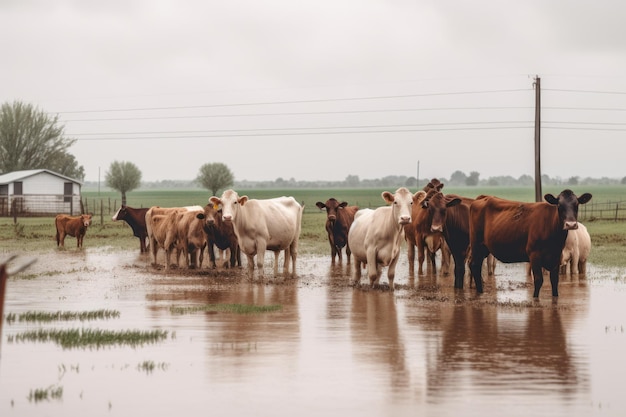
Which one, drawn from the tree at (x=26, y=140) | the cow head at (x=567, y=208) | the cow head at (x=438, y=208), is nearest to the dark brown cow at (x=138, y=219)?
the cow head at (x=438, y=208)

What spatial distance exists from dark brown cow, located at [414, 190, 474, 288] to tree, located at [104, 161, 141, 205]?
13494cm

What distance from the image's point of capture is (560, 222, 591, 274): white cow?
23.3 metres

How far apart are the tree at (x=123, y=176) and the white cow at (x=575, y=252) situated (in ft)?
435

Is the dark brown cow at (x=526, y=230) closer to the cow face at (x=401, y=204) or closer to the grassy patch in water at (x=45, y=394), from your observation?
the cow face at (x=401, y=204)

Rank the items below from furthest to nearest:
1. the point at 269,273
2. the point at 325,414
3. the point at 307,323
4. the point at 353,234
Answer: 1. the point at 269,273
2. the point at 353,234
3. the point at 307,323
4. the point at 325,414

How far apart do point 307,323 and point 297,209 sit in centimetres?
1079

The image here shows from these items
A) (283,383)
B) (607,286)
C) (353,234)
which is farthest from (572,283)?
(283,383)

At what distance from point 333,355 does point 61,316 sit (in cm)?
553

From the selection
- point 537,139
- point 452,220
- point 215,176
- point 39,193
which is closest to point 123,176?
point 215,176

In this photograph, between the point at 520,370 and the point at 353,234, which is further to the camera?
the point at 353,234

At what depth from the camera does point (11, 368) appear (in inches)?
442

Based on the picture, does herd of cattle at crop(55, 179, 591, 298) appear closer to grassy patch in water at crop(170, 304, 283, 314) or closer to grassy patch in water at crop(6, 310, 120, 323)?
grassy patch in water at crop(170, 304, 283, 314)

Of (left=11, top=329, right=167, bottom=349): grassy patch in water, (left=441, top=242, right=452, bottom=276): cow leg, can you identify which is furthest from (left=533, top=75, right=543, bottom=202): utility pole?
(left=11, top=329, right=167, bottom=349): grassy patch in water

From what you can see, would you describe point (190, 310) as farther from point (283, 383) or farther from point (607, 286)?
point (607, 286)
